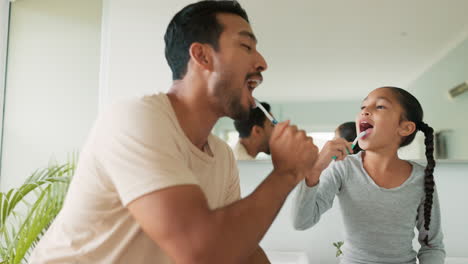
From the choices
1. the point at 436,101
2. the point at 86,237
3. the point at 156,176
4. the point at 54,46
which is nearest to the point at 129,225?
the point at 86,237

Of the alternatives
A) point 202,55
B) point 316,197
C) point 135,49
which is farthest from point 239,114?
point 135,49

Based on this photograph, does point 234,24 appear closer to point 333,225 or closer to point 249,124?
point 249,124

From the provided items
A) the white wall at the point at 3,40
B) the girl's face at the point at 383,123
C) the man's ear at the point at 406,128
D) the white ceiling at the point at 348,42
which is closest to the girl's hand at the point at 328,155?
the girl's face at the point at 383,123

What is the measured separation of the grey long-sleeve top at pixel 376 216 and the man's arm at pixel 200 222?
524 millimetres

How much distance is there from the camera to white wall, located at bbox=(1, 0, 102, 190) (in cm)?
206

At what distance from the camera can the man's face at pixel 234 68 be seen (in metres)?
0.82

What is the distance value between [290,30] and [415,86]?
0.57 metres

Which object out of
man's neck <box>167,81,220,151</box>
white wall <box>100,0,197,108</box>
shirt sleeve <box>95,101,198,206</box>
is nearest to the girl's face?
man's neck <box>167,81,220,151</box>

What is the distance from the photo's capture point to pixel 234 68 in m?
0.82

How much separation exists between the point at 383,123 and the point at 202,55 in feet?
2.24

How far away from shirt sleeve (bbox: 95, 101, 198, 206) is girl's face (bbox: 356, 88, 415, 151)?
759 mm

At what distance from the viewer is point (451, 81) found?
1.64m

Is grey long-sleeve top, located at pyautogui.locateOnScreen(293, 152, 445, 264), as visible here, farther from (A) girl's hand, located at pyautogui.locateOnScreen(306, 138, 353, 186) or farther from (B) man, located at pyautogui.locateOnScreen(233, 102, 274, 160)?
(B) man, located at pyautogui.locateOnScreen(233, 102, 274, 160)

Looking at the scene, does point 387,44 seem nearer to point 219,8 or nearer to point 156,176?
point 219,8
